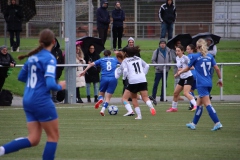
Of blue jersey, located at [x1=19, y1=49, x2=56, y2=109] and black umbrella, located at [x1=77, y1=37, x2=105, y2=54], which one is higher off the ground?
blue jersey, located at [x1=19, y1=49, x2=56, y2=109]

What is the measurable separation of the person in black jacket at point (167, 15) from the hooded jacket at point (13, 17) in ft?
18.2

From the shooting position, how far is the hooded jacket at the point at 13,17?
2691 cm

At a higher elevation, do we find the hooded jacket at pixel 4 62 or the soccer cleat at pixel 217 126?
the hooded jacket at pixel 4 62

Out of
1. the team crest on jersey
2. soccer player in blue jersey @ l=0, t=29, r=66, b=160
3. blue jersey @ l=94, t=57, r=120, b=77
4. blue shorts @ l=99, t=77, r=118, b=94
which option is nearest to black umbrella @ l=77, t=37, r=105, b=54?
blue jersey @ l=94, t=57, r=120, b=77

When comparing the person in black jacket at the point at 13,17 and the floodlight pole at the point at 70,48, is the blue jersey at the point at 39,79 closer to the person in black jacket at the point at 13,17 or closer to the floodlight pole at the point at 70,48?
the floodlight pole at the point at 70,48

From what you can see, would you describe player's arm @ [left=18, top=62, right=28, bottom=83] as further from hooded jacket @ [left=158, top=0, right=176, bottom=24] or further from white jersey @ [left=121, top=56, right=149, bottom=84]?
hooded jacket @ [left=158, top=0, right=176, bottom=24]

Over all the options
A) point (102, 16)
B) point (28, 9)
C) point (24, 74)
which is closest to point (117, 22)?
point (102, 16)

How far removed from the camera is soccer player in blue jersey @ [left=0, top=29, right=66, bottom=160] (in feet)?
28.9

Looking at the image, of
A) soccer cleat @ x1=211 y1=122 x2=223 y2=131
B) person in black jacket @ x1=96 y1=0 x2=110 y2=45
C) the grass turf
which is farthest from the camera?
person in black jacket @ x1=96 y1=0 x2=110 y2=45

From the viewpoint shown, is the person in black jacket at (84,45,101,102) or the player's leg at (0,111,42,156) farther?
the person in black jacket at (84,45,101,102)

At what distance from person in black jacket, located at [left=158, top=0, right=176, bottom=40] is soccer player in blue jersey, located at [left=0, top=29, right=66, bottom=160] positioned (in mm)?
18383

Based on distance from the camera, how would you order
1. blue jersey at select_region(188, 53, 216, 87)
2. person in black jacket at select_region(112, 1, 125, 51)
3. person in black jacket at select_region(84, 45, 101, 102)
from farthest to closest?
person in black jacket at select_region(112, 1, 125, 51) < person in black jacket at select_region(84, 45, 101, 102) < blue jersey at select_region(188, 53, 216, 87)

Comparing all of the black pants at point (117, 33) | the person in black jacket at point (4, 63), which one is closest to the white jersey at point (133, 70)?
the person in black jacket at point (4, 63)

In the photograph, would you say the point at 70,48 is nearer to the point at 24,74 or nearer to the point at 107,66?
the point at 107,66
